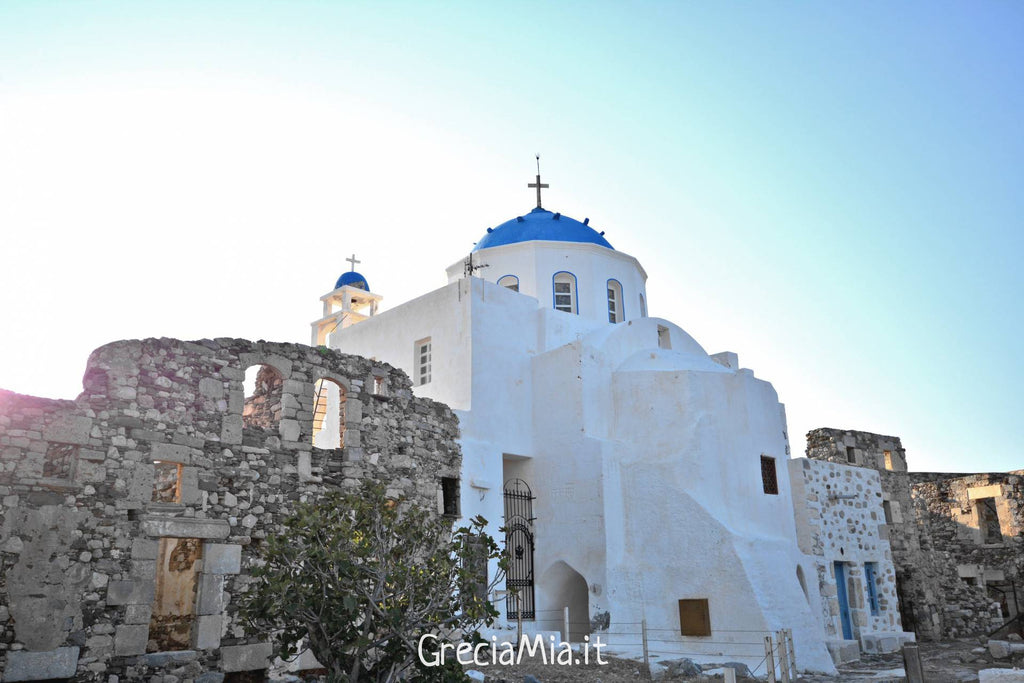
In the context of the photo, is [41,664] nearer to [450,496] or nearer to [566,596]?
[450,496]

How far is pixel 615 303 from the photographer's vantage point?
20.5 metres

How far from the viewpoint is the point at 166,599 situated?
1298cm

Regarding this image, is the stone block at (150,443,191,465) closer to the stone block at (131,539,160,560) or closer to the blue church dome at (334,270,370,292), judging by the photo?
the stone block at (131,539,160,560)

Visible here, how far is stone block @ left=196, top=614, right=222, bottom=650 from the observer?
9.70 m

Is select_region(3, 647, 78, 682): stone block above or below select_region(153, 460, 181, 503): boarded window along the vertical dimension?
below

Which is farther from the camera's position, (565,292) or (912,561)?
(912,561)

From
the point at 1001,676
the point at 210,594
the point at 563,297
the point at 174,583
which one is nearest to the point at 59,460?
the point at 210,594

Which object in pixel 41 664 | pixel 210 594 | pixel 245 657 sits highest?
pixel 210 594

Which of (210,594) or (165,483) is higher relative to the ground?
(165,483)

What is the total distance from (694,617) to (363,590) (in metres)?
9.27

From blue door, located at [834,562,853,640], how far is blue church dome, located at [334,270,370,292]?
531 inches

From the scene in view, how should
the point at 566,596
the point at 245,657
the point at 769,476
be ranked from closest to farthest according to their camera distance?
the point at 245,657
the point at 566,596
the point at 769,476

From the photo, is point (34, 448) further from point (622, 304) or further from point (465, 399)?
point (622, 304)
